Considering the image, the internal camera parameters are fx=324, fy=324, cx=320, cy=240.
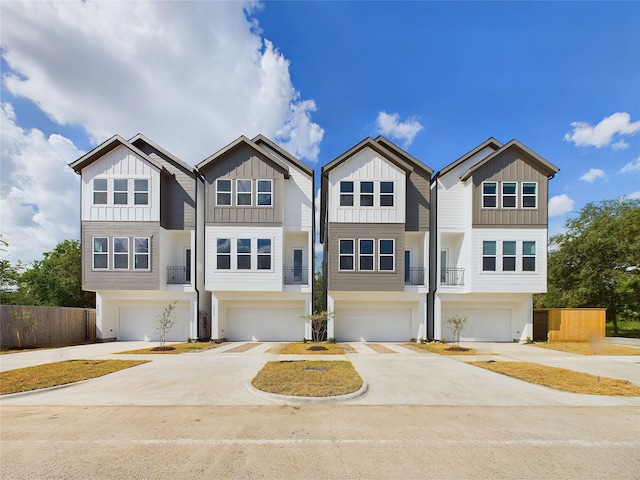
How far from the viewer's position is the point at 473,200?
59.5 feet

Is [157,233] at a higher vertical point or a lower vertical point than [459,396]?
higher

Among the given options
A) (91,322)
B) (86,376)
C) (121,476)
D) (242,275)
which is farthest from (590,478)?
(91,322)

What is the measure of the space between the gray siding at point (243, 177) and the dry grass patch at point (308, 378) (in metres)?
8.73

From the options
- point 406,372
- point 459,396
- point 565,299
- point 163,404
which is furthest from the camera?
point 565,299

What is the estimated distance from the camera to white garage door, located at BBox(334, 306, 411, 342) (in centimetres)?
1880

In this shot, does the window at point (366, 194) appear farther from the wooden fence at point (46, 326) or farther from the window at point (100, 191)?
the wooden fence at point (46, 326)

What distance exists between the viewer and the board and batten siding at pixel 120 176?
57.9 feet

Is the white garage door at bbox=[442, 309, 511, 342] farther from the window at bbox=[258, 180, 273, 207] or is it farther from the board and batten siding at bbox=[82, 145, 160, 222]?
the board and batten siding at bbox=[82, 145, 160, 222]

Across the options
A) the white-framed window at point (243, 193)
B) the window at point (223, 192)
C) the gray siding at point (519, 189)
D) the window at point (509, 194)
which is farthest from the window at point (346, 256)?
the window at point (509, 194)

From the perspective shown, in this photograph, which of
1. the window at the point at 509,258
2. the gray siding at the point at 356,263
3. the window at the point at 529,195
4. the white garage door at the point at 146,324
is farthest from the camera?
the white garage door at the point at 146,324

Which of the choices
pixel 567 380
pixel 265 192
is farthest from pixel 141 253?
pixel 567 380

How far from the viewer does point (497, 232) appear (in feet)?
59.1

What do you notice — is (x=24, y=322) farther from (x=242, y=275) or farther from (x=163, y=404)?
(x=163, y=404)

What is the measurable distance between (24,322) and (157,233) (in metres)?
7.38
